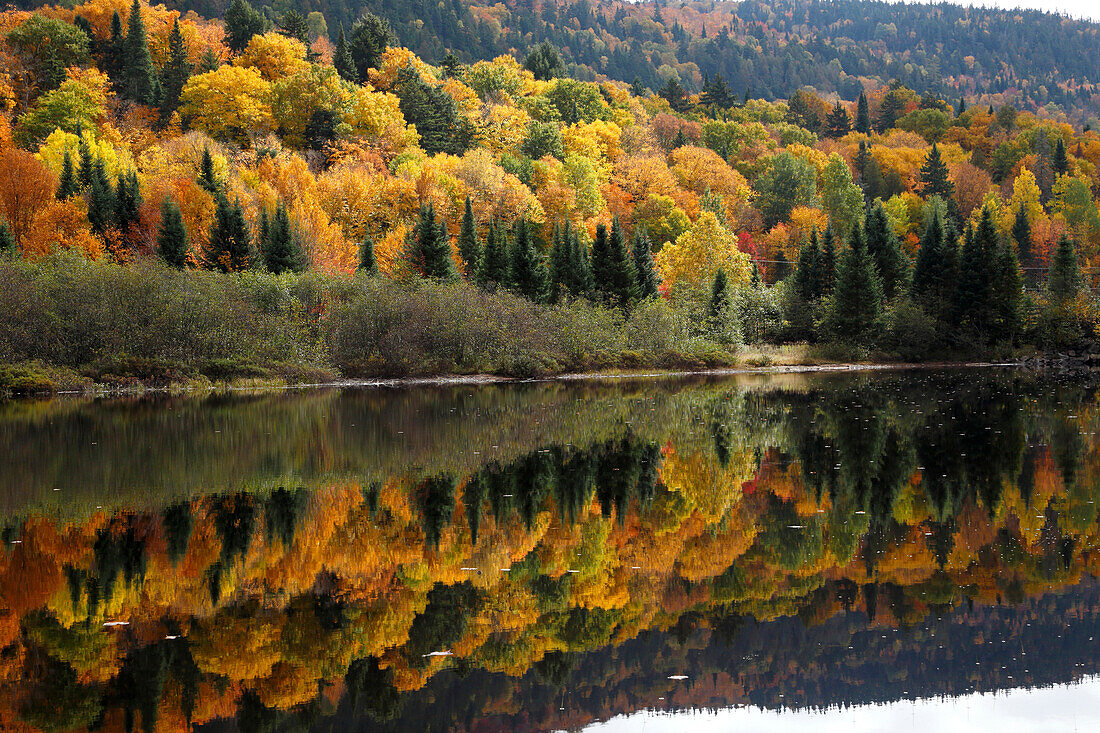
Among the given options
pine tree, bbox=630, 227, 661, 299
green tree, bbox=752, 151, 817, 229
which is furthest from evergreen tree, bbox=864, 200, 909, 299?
green tree, bbox=752, 151, 817, 229

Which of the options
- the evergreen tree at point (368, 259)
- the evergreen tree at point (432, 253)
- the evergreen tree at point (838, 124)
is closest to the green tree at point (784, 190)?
the evergreen tree at point (838, 124)

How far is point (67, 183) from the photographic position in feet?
228

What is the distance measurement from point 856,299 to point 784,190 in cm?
5431

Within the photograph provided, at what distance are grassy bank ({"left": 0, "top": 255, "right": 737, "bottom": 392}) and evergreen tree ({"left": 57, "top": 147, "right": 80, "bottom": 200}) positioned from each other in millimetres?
21383

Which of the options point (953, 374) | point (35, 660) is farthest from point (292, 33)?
point (35, 660)

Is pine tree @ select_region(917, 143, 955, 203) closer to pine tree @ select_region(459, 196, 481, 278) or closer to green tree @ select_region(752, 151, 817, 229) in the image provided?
green tree @ select_region(752, 151, 817, 229)

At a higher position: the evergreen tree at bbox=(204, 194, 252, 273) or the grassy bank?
the evergreen tree at bbox=(204, 194, 252, 273)

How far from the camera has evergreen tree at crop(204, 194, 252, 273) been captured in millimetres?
58844

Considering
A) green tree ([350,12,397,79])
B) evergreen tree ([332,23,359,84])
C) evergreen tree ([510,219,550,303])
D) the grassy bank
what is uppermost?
green tree ([350,12,397,79])

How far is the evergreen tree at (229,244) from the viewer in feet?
193

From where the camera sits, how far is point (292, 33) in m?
120

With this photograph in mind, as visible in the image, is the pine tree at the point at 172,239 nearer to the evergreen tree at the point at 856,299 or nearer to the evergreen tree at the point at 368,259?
the evergreen tree at the point at 368,259

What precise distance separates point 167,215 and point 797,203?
79.8 metres

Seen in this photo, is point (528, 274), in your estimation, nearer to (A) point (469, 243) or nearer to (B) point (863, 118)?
(A) point (469, 243)
